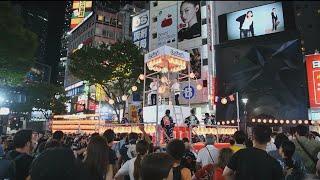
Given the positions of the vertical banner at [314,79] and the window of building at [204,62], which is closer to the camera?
the vertical banner at [314,79]

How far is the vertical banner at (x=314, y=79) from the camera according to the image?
26.7 m

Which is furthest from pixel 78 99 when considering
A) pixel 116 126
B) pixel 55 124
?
pixel 116 126

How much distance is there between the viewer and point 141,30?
47.8 m

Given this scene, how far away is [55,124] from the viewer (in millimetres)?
32281

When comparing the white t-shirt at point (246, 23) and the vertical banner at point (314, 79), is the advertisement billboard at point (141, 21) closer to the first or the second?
the white t-shirt at point (246, 23)

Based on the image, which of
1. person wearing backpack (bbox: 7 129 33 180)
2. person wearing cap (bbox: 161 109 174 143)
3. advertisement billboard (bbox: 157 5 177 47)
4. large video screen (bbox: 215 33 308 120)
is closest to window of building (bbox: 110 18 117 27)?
advertisement billboard (bbox: 157 5 177 47)

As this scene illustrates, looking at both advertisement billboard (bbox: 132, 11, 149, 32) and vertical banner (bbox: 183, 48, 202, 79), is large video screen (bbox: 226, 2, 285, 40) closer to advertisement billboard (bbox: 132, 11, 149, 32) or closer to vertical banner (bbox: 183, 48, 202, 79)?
vertical banner (bbox: 183, 48, 202, 79)

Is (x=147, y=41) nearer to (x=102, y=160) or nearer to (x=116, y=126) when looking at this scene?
(x=116, y=126)

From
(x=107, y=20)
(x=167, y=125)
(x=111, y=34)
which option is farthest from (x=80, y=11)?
(x=167, y=125)

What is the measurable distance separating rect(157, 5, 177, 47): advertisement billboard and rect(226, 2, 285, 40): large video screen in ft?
32.2

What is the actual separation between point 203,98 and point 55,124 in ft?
56.9

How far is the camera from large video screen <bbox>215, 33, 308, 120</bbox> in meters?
28.0

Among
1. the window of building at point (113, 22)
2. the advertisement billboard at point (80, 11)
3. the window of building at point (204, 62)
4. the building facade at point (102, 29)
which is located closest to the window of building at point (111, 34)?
the building facade at point (102, 29)

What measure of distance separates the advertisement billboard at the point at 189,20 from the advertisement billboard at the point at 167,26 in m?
0.92
